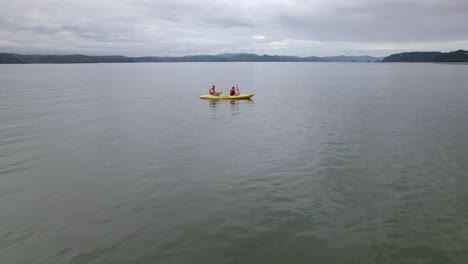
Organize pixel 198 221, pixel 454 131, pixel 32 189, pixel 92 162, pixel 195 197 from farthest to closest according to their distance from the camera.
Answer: pixel 454 131, pixel 92 162, pixel 32 189, pixel 195 197, pixel 198 221

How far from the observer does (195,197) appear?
52.1 ft

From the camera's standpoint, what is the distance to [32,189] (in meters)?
17.0

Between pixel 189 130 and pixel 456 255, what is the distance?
22.7 m

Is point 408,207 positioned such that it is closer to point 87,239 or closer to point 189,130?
point 87,239

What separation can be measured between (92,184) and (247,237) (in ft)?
30.8

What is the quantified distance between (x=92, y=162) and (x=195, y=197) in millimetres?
8693

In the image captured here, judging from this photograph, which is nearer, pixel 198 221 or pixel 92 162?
pixel 198 221

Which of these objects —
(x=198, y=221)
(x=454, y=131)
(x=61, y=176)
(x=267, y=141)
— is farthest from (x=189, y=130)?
(x=454, y=131)

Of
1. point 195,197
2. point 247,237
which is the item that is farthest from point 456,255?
point 195,197

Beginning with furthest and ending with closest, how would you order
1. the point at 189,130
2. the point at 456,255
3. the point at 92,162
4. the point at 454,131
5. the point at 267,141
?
the point at 189,130
the point at 454,131
the point at 267,141
the point at 92,162
the point at 456,255

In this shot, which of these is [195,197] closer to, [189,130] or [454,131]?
[189,130]

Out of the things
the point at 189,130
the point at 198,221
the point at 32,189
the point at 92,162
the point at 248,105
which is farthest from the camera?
the point at 248,105

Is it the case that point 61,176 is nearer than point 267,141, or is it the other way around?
point 61,176

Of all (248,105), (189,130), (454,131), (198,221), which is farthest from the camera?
(248,105)
